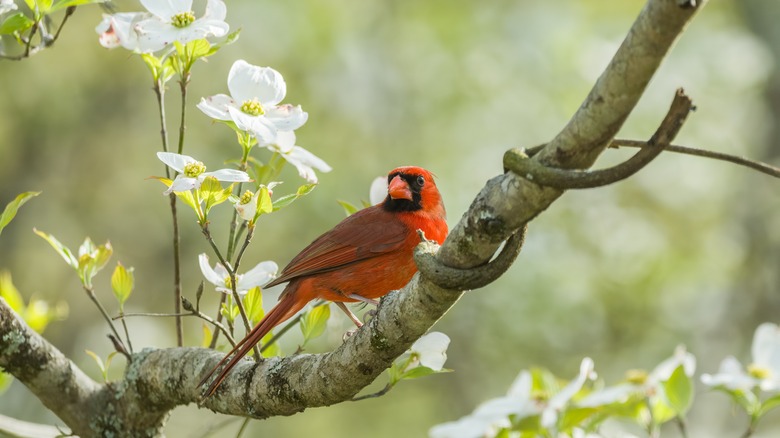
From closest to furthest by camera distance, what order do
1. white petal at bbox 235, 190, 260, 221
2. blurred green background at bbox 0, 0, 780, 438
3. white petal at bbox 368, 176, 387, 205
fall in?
white petal at bbox 235, 190, 260, 221 < white petal at bbox 368, 176, 387, 205 < blurred green background at bbox 0, 0, 780, 438

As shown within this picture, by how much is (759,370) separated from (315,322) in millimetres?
1079

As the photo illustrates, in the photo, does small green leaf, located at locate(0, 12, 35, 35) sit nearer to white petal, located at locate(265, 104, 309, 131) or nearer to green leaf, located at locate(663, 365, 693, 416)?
white petal, located at locate(265, 104, 309, 131)

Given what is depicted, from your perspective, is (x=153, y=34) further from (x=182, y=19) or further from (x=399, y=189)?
(x=399, y=189)

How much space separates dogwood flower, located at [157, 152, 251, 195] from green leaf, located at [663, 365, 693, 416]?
A: 37.8 inches

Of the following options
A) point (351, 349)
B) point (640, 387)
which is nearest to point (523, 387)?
point (640, 387)

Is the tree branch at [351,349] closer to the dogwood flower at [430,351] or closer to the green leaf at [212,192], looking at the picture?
the dogwood flower at [430,351]

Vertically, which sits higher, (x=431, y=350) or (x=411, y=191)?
(x=411, y=191)

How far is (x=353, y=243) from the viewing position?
10.4 feet

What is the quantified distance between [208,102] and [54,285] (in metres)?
7.62

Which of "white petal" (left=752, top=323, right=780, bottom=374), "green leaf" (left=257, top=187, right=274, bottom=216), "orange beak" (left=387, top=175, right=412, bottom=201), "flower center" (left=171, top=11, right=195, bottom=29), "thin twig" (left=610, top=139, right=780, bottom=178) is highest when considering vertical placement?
"flower center" (left=171, top=11, right=195, bottom=29)

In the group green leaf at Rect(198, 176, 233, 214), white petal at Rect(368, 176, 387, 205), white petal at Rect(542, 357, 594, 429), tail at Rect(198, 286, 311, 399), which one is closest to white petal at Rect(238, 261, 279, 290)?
tail at Rect(198, 286, 311, 399)

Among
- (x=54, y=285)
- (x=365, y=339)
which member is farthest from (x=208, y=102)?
(x=54, y=285)

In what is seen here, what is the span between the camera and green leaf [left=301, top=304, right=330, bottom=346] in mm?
2440

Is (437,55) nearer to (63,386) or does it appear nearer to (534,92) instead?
(534,92)
